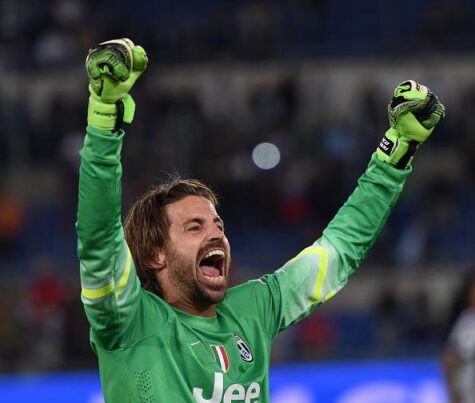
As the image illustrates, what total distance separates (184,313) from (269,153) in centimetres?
1011

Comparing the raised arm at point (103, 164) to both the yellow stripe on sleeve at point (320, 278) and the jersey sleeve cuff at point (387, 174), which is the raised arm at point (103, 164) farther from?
the jersey sleeve cuff at point (387, 174)

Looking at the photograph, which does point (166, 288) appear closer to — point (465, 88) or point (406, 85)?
point (406, 85)

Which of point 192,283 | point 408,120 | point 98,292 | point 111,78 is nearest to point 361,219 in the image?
point 408,120

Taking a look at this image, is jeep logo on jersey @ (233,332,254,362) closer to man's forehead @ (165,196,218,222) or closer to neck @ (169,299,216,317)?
neck @ (169,299,216,317)

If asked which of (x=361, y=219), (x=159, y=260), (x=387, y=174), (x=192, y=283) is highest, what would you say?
(x=387, y=174)

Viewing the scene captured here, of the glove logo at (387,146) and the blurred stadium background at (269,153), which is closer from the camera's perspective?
the glove logo at (387,146)

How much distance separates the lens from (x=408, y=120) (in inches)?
171

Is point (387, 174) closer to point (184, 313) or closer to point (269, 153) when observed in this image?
point (184, 313)

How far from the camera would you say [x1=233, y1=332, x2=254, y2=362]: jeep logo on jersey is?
3.96 meters

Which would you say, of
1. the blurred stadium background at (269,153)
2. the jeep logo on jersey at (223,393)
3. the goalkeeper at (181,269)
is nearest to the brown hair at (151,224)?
the goalkeeper at (181,269)

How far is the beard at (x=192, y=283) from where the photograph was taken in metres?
3.91

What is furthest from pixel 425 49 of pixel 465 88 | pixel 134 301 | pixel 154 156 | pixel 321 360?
pixel 134 301

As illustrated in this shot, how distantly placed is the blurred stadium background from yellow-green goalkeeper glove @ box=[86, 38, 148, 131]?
647 centimetres

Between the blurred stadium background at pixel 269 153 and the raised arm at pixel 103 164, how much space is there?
6.31 metres
